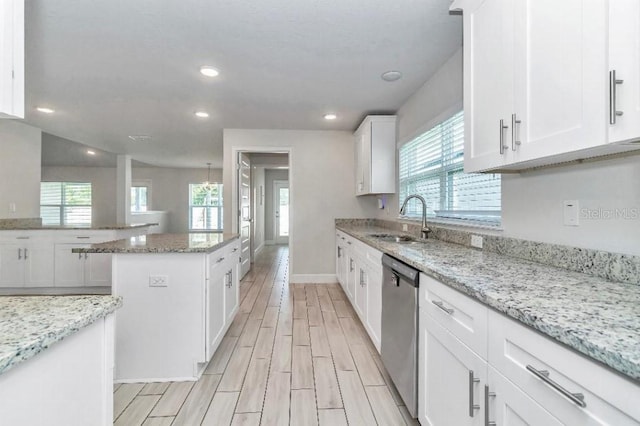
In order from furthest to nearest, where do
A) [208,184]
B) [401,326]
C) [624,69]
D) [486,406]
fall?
[208,184] < [401,326] < [486,406] < [624,69]

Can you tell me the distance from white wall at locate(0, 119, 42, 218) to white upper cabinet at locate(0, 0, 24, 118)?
4.35 m

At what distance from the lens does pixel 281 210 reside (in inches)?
387

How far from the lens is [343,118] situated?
415 cm

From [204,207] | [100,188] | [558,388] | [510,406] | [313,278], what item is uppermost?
[100,188]

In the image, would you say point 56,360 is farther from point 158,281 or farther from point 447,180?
point 447,180

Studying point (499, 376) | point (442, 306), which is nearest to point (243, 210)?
point (442, 306)

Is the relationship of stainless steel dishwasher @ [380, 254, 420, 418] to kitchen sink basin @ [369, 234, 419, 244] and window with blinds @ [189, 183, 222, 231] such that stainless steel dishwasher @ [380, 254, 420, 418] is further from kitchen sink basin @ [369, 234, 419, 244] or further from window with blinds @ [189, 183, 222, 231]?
window with blinds @ [189, 183, 222, 231]

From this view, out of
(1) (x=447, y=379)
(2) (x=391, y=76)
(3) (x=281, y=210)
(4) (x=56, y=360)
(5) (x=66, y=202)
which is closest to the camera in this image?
(4) (x=56, y=360)

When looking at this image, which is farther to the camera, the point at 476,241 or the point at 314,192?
the point at 314,192

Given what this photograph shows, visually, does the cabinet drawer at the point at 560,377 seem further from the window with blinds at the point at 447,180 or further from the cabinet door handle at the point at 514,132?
the window with blinds at the point at 447,180

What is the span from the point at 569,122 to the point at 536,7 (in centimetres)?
49

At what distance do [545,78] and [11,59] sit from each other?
1858 millimetres

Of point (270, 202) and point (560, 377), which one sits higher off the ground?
point (270, 202)

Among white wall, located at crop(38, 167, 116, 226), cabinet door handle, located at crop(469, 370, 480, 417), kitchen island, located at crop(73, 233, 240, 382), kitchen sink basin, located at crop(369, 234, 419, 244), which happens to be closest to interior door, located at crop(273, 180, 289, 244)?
white wall, located at crop(38, 167, 116, 226)
